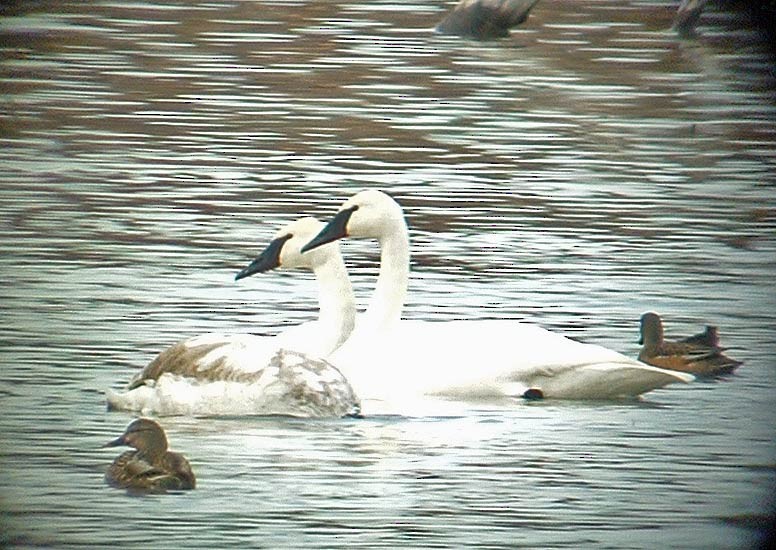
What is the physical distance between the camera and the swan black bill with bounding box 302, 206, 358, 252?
1136 cm

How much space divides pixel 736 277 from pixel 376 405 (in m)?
3.36

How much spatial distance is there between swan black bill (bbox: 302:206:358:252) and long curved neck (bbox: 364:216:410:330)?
0.59ft

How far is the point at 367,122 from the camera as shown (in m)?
19.1

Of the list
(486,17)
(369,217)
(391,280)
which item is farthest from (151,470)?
(486,17)

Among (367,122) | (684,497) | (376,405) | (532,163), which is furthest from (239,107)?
(684,497)

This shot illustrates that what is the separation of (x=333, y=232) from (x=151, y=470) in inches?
93.5

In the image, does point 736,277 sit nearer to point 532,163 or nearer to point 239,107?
point 532,163

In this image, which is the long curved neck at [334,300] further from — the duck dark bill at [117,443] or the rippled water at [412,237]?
the duck dark bill at [117,443]

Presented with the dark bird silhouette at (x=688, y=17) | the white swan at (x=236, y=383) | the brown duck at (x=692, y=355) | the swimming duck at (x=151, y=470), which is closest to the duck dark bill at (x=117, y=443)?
the swimming duck at (x=151, y=470)

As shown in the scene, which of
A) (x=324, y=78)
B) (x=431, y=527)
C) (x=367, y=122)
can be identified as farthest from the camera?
(x=324, y=78)

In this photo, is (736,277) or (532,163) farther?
(532,163)

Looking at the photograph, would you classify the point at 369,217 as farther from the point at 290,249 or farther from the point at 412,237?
the point at 412,237

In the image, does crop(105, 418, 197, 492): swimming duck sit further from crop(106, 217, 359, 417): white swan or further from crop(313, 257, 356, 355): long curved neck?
crop(313, 257, 356, 355): long curved neck

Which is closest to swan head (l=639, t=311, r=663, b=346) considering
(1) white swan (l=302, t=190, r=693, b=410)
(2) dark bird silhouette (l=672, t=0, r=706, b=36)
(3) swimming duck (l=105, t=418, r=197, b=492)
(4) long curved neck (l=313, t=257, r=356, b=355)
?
(1) white swan (l=302, t=190, r=693, b=410)
